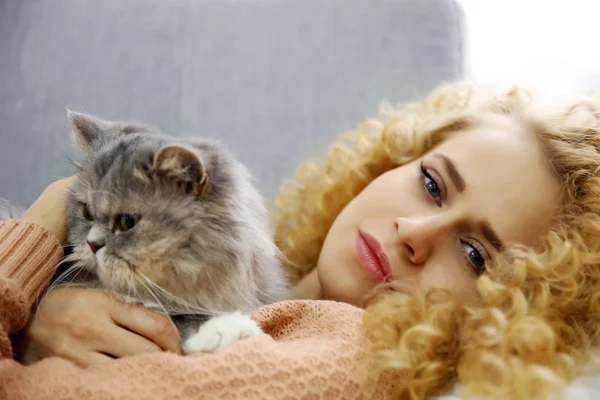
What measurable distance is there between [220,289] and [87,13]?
1372 mm

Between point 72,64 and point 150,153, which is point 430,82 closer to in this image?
point 150,153

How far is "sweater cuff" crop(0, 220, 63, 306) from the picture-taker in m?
1.09

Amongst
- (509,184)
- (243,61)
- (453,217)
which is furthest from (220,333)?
(243,61)

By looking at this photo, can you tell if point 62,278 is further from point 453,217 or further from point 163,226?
point 453,217

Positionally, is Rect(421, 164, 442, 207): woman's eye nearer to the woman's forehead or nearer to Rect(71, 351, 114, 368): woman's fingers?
the woman's forehead

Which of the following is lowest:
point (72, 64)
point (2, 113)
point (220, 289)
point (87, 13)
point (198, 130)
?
point (220, 289)

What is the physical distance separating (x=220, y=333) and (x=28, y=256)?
45cm

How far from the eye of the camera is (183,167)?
1121 millimetres

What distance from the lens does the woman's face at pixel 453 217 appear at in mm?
1195

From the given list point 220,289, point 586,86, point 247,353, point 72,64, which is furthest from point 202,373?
point 586,86

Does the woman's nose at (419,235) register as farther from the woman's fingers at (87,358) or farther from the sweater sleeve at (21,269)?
the sweater sleeve at (21,269)

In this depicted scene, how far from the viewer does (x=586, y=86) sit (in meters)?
2.03

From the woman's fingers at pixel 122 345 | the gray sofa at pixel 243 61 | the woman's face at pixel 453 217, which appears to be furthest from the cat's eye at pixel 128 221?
the gray sofa at pixel 243 61

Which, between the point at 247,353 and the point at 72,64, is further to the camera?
the point at 72,64
